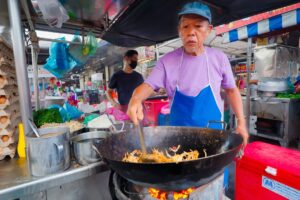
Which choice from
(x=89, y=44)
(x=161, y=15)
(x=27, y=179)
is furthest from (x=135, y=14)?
(x=27, y=179)

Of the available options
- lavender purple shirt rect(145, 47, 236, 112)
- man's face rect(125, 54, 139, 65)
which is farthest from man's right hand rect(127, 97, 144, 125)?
man's face rect(125, 54, 139, 65)

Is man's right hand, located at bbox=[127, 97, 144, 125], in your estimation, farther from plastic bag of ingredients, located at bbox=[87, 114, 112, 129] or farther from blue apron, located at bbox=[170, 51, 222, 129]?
blue apron, located at bbox=[170, 51, 222, 129]

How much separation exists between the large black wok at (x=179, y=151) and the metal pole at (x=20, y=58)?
1.47 ft

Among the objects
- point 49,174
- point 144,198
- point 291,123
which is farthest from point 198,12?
point 291,123

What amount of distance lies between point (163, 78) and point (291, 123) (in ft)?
9.12

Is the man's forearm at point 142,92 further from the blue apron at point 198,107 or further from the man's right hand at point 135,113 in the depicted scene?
the blue apron at point 198,107

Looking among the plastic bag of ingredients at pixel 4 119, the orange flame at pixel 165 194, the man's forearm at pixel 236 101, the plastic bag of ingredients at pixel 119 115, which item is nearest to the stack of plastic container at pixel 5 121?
the plastic bag of ingredients at pixel 4 119

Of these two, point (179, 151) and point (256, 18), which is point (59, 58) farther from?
point (256, 18)

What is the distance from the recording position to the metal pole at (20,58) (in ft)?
3.05

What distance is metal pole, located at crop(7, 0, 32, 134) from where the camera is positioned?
931mm

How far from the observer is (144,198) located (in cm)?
79

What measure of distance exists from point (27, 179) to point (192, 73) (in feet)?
3.75

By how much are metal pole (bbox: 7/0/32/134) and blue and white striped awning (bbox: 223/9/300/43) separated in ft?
11.3

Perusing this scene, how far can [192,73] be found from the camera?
1420 mm
